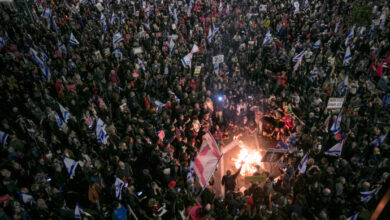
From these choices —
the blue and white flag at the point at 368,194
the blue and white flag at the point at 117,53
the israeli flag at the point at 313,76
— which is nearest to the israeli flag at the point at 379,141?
the blue and white flag at the point at 368,194

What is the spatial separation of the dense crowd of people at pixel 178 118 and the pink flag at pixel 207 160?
0.72 m

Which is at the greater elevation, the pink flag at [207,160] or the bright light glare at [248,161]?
the pink flag at [207,160]

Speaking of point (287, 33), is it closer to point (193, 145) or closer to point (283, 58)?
point (283, 58)

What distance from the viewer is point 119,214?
6031mm

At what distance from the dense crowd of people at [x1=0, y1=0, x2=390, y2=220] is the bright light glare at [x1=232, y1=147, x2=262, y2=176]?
38.2 inches

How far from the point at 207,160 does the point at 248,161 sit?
362 cm

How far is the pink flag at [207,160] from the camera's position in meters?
6.23

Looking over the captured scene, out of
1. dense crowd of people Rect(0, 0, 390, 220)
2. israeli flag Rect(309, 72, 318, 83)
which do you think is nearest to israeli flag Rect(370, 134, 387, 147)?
dense crowd of people Rect(0, 0, 390, 220)

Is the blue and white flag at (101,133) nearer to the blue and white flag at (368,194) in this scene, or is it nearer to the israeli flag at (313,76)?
the blue and white flag at (368,194)

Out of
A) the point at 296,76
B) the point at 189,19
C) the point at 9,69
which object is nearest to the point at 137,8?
the point at 189,19

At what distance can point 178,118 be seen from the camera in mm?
10070

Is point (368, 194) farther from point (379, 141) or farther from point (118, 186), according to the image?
point (118, 186)

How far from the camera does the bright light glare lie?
9194 mm

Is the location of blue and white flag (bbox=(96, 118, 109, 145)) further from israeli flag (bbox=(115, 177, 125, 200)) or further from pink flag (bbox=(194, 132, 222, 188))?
pink flag (bbox=(194, 132, 222, 188))
